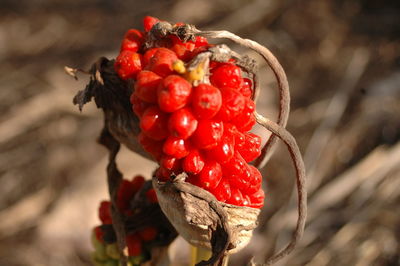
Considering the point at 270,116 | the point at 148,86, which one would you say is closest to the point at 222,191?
the point at 148,86

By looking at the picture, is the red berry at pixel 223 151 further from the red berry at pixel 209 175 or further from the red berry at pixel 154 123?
the red berry at pixel 154 123

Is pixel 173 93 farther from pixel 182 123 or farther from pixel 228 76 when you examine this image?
pixel 228 76

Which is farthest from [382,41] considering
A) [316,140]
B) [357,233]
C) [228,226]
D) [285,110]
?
[228,226]

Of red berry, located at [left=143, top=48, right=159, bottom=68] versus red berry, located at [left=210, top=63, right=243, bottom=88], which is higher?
red berry, located at [left=143, top=48, right=159, bottom=68]

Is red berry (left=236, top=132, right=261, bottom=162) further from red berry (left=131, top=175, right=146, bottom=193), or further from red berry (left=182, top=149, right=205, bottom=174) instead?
red berry (left=131, top=175, right=146, bottom=193)

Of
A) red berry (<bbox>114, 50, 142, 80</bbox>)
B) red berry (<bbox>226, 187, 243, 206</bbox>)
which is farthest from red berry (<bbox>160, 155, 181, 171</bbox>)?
red berry (<bbox>114, 50, 142, 80</bbox>)
